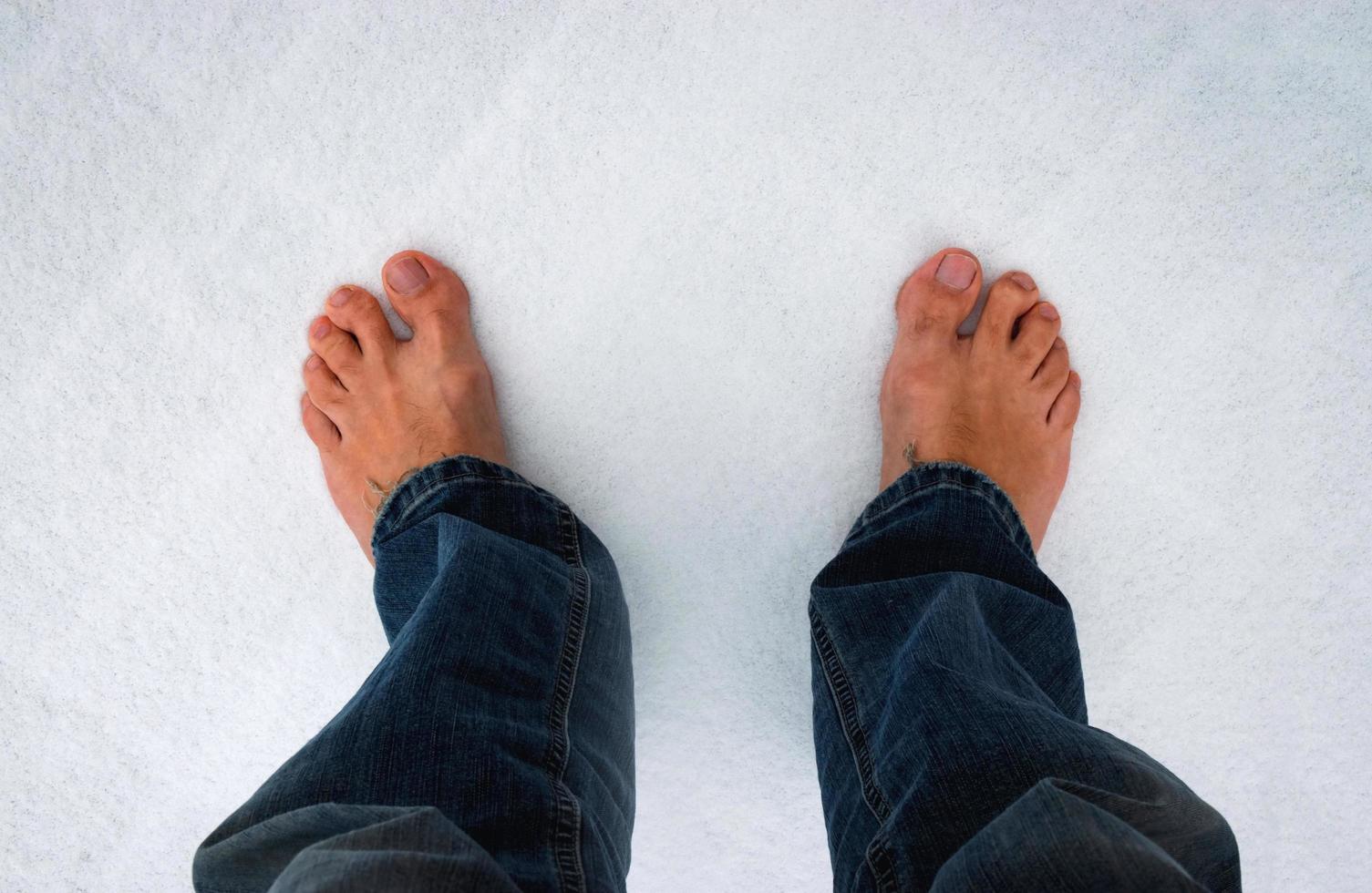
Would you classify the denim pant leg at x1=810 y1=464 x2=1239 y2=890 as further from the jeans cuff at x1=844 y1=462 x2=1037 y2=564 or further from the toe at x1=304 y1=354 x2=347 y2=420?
the toe at x1=304 y1=354 x2=347 y2=420

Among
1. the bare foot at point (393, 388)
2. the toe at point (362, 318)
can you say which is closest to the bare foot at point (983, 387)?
the bare foot at point (393, 388)

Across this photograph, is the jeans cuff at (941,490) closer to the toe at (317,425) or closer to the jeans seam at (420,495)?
the jeans seam at (420,495)

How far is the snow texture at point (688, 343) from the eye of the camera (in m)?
0.86

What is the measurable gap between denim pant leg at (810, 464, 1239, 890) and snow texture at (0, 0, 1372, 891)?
164mm

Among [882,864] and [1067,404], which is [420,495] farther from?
[1067,404]

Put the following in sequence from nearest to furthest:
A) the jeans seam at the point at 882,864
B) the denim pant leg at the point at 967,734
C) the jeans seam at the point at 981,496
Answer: the denim pant leg at the point at 967,734 → the jeans seam at the point at 882,864 → the jeans seam at the point at 981,496

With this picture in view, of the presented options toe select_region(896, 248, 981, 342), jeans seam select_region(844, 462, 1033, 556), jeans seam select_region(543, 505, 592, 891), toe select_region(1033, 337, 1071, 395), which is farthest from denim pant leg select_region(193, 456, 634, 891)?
toe select_region(1033, 337, 1071, 395)

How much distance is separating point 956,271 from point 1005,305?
A: 0.24 feet

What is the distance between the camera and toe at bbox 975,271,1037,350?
0.90 metres

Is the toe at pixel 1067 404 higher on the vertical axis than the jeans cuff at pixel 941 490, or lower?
higher

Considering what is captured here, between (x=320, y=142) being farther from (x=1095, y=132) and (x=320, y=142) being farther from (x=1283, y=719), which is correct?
(x=1283, y=719)

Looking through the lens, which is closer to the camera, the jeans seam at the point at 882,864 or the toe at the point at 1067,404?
the jeans seam at the point at 882,864

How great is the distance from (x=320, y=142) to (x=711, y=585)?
0.66 m

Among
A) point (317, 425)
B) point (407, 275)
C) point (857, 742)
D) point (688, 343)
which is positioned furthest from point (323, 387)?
point (857, 742)
